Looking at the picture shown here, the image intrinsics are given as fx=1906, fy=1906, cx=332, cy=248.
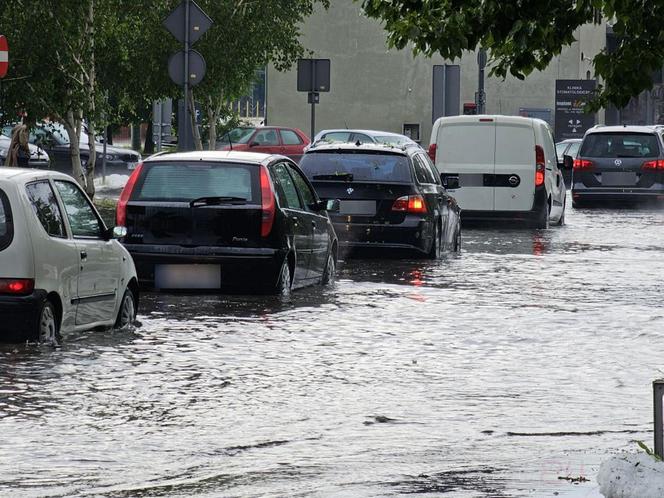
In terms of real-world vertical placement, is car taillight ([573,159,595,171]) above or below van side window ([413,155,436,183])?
below

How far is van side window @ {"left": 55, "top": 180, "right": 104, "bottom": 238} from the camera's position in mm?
13438

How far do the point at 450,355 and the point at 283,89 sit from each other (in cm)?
6267

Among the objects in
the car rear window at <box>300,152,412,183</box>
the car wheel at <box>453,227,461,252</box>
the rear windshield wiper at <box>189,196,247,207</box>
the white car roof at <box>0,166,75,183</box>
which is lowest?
the car wheel at <box>453,227,461,252</box>

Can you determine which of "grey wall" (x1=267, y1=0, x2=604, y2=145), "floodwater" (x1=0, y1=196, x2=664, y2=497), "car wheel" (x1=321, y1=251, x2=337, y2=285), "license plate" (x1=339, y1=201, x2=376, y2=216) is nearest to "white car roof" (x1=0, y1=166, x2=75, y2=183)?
"floodwater" (x1=0, y1=196, x2=664, y2=497)

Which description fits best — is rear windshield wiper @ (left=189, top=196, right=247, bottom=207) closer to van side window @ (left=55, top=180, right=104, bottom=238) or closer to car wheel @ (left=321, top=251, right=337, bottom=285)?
car wheel @ (left=321, top=251, right=337, bottom=285)

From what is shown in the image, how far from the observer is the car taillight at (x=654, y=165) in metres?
36.5

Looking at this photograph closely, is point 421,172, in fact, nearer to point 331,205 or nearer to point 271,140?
point 331,205

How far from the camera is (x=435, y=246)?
2228 centimetres

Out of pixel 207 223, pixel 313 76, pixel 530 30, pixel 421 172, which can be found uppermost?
pixel 313 76

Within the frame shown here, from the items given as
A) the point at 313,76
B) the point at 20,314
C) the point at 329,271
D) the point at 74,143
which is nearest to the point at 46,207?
the point at 20,314

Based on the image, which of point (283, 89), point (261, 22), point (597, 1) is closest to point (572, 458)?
point (597, 1)

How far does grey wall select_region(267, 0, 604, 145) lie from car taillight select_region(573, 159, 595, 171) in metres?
36.3

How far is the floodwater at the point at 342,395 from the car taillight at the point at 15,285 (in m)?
0.40

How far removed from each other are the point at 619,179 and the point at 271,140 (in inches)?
636
